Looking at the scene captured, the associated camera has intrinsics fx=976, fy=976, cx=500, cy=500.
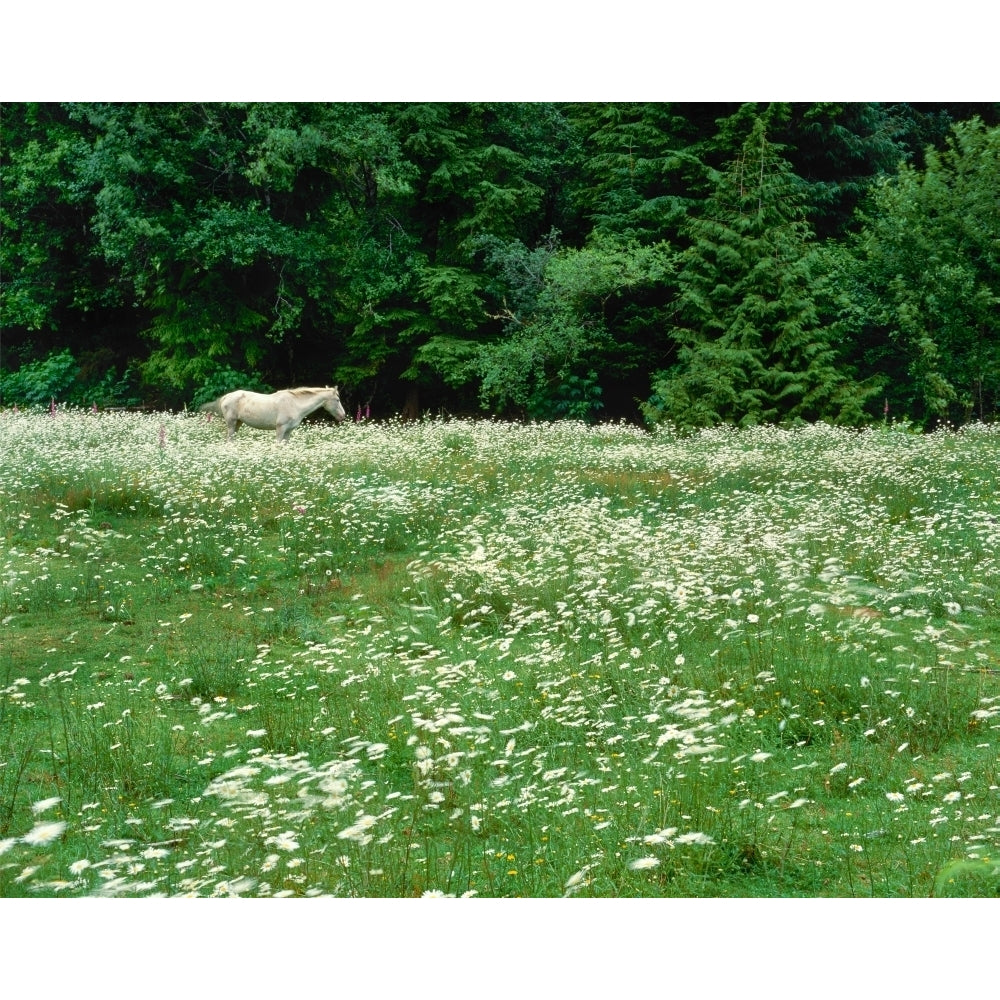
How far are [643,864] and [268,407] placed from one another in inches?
213

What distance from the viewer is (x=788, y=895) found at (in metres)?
4.68

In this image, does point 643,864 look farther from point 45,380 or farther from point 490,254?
point 45,380

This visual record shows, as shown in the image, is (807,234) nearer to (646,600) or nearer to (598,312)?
(598,312)

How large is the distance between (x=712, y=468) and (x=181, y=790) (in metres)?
5.69

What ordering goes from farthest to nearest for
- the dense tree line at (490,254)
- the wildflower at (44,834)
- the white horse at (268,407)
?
the white horse at (268,407), the dense tree line at (490,254), the wildflower at (44,834)

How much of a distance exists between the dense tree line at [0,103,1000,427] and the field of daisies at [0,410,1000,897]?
52 cm

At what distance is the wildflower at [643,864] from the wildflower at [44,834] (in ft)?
9.71

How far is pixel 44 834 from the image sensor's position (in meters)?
5.11

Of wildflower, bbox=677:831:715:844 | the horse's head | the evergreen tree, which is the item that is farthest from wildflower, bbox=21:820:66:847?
the evergreen tree

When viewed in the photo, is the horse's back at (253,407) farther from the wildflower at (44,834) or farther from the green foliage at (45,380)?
the wildflower at (44,834)

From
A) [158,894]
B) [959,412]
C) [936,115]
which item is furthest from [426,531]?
[936,115]

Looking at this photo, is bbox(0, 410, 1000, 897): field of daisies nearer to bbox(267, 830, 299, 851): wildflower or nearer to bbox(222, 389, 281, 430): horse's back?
bbox(267, 830, 299, 851): wildflower

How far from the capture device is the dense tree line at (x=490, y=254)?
756 cm

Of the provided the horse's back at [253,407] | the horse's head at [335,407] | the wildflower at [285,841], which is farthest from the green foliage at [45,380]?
the wildflower at [285,841]
